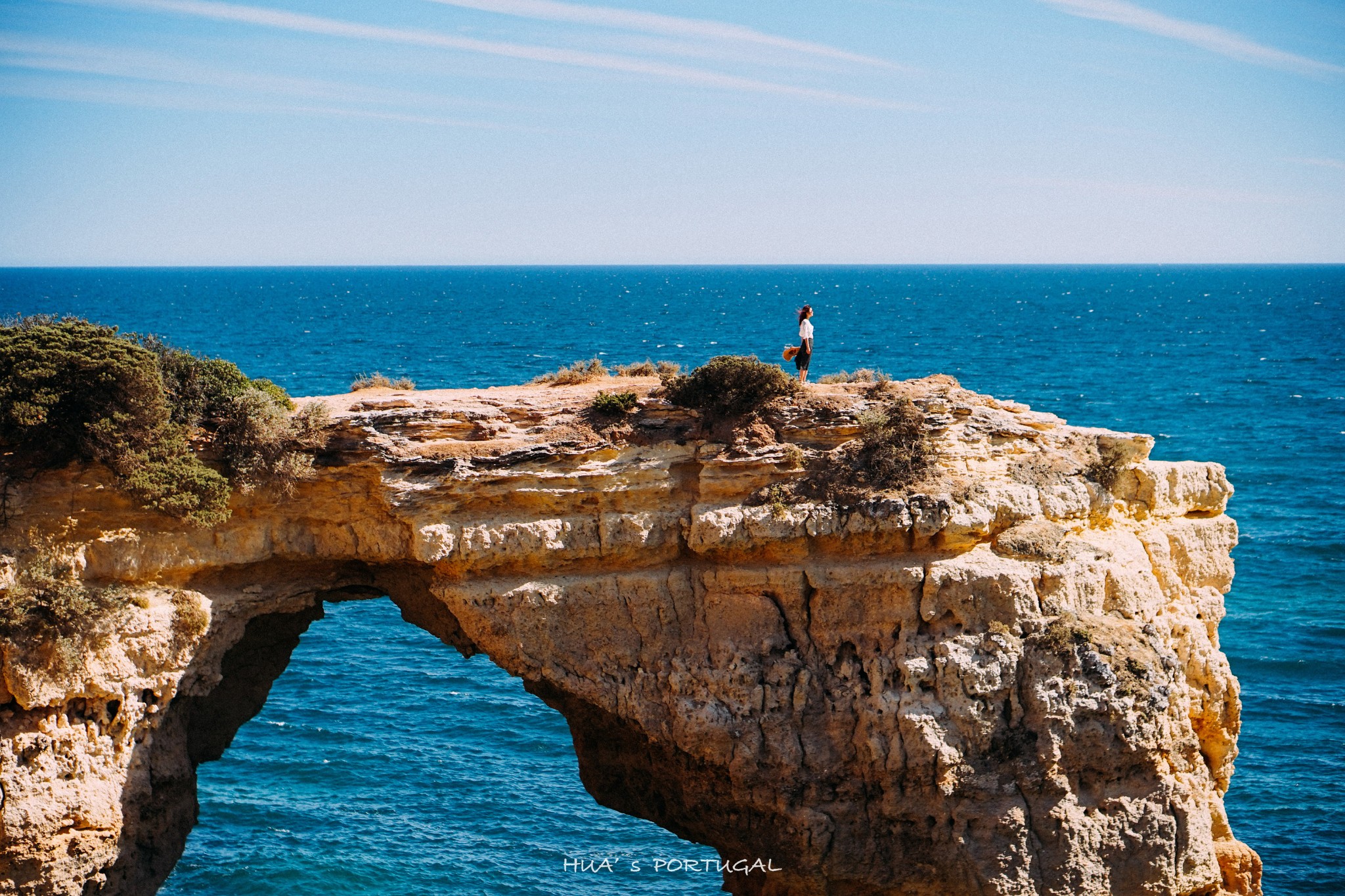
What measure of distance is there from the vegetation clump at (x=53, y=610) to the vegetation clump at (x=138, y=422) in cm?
119

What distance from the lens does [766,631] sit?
23.8 metres

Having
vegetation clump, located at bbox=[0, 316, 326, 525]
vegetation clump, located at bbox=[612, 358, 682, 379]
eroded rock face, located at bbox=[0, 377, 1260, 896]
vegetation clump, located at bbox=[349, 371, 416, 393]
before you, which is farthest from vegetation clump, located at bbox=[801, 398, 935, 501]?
vegetation clump, located at bbox=[349, 371, 416, 393]

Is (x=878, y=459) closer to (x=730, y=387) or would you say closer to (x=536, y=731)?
(x=730, y=387)

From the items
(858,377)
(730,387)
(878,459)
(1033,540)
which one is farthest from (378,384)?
(1033,540)

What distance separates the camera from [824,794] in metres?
23.5

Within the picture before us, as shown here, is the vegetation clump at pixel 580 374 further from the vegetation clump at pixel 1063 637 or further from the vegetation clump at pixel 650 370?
the vegetation clump at pixel 1063 637

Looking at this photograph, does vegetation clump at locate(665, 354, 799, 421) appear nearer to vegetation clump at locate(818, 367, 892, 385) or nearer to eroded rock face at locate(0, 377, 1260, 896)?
eroded rock face at locate(0, 377, 1260, 896)

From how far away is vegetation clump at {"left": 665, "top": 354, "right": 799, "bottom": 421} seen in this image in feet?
80.9

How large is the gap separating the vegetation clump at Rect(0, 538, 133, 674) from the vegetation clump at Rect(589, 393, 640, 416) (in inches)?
388

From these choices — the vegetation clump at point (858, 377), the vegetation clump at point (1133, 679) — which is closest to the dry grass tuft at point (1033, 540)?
the vegetation clump at point (1133, 679)

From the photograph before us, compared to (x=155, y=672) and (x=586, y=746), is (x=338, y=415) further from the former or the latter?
(x=586, y=746)

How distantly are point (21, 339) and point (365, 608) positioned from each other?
1101 inches

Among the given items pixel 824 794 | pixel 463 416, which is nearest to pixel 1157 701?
pixel 824 794

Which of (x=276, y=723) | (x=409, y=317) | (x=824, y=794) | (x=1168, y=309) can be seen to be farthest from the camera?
(x=1168, y=309)
